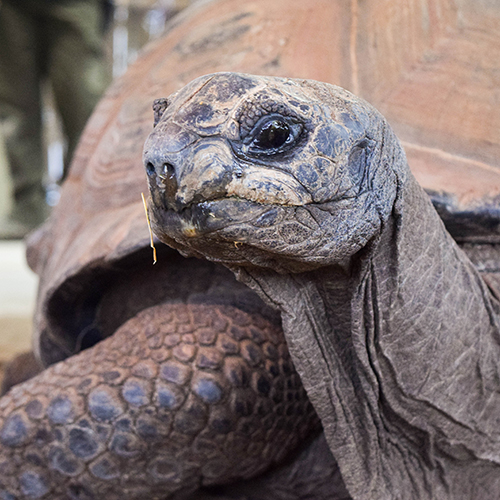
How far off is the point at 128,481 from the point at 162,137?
3.15 ft

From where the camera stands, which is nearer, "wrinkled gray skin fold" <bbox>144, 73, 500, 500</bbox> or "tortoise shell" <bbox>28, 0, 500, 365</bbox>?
"wrinkled gray skin fold" <bbox>144, 73, 500, 500</bbox>

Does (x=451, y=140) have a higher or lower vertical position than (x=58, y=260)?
higher

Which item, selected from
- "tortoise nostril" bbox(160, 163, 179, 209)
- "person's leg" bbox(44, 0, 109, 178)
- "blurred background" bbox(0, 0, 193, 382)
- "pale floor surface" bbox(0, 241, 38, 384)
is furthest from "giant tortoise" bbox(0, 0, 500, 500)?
"person's leg" bbox(44, 0, 109, 178)

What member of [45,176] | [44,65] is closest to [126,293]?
[44,65]

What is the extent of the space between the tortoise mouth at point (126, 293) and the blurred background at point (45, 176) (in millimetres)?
1341

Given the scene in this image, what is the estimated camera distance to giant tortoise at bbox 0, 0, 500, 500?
887 mm

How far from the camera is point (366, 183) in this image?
37.8 inches

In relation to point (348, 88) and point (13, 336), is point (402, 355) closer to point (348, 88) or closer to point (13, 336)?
point (348, 88)

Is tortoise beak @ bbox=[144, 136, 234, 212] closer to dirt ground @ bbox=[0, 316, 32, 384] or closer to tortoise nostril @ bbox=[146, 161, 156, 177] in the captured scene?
tortoise nostril @ bbox=[146, 161, 156, 177]

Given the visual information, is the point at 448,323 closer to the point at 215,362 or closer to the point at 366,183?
the point at 366,183

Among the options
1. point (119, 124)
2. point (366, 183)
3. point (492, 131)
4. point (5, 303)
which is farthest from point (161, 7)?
point (366, 183)

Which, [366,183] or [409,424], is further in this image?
[409,424]

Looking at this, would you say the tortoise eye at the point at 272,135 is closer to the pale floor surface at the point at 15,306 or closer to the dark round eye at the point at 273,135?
the dark round eye at the point at 273,135

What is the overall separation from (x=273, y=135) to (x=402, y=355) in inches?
20.6
